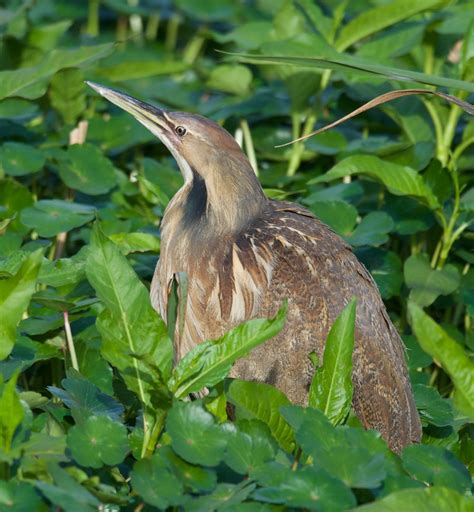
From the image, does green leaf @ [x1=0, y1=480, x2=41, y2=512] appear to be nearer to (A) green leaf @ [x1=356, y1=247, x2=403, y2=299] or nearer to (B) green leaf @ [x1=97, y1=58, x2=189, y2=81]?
(A) green leaf @ [x1=356, y1=247, x2=403, y2=299]

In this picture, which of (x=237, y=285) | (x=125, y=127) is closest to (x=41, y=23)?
(x=125, y=127)

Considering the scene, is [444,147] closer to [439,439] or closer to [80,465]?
[439,439]

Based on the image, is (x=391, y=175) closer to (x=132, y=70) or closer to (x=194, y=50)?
(x=132, y=70)

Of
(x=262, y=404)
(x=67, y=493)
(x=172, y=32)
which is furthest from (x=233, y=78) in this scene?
(x=67, y=493)

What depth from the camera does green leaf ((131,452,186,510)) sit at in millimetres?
2635

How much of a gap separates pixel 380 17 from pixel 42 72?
131 centimetres

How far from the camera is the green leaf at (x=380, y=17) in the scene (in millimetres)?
4766

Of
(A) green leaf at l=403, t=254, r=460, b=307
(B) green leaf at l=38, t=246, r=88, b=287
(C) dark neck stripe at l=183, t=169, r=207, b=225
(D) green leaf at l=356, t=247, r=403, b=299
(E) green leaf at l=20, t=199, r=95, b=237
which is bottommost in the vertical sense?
(D) green leaf at l=356, t=247, r=403, b=299

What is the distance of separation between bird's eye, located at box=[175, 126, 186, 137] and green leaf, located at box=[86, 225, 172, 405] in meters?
1.16

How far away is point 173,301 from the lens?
2.92m

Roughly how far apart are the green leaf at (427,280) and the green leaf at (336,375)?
1.24 metres

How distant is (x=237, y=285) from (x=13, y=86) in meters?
1.42

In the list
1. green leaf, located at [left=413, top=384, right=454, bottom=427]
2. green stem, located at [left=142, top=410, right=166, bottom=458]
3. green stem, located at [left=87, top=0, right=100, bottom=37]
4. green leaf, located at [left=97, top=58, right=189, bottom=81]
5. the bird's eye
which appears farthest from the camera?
green stem, located at [left=87, top=0, right=100, bottom=37]

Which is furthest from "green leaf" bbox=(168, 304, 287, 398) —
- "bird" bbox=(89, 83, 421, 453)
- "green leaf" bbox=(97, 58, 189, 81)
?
"green leaf" bbox=(97, 58, 189, 81)
